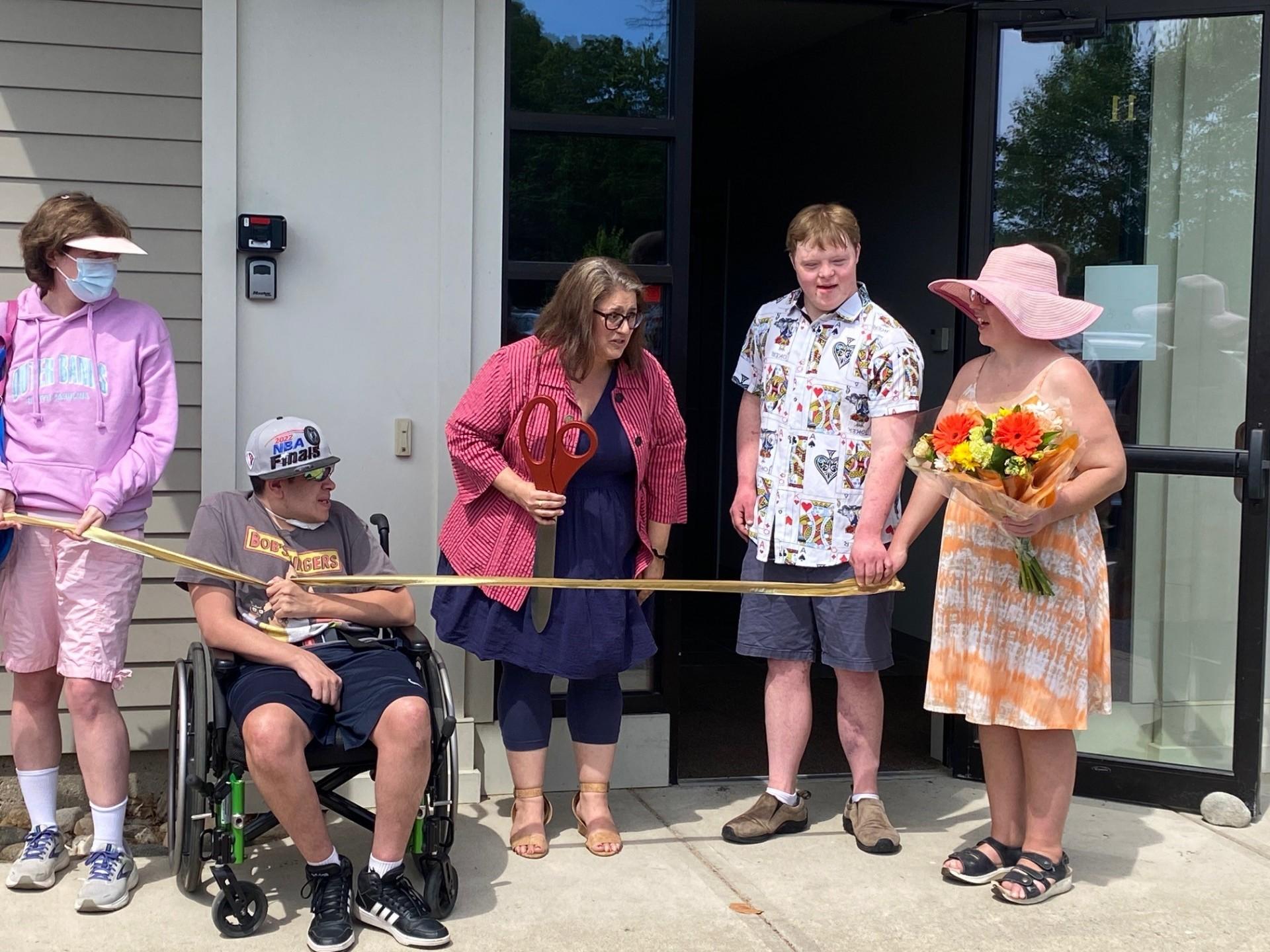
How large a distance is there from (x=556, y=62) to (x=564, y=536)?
1.46 meters

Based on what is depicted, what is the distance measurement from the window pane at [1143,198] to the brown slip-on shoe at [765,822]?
1552 mm

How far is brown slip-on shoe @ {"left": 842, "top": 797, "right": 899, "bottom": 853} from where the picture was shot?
3592 millimetres

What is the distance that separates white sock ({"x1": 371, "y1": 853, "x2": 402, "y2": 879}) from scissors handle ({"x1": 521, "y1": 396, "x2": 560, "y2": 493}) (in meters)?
0.96

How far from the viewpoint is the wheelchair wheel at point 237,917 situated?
2941mm

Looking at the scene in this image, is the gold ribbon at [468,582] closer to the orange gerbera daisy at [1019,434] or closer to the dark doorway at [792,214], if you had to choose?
the orange gerbera daisy at [1019,434]

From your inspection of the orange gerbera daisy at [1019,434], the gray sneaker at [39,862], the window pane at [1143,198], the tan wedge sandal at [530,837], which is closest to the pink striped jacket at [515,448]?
the tan wedge sandal at [530,837]

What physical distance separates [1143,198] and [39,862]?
3622 millimetres

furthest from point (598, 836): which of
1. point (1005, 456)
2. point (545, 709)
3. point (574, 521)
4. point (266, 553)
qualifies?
point (1005, 456)

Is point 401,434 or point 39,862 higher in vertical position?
point 401,434

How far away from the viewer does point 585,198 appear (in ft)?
13.0

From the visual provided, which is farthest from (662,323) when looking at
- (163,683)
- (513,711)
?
(163,683)

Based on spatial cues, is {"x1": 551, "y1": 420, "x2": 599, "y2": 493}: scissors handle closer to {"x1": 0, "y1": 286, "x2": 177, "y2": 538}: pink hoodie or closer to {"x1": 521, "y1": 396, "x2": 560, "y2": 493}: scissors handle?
{"x1": 521, "y1": 396, "x2": 560, "y2": 493}: scissors handle

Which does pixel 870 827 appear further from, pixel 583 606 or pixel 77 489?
pixel 77 489

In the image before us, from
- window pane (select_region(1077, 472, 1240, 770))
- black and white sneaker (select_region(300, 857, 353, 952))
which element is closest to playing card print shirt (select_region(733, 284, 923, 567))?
window pane (select_region(1077, 472, 1240, 770))
